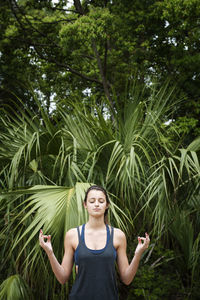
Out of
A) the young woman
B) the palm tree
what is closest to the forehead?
the young woman

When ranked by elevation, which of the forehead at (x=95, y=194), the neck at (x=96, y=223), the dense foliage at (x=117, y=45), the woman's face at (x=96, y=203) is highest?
the dense foliage at (x=117, y=45)

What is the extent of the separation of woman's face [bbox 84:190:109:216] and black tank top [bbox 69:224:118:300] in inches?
7.8

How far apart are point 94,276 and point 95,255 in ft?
0.34

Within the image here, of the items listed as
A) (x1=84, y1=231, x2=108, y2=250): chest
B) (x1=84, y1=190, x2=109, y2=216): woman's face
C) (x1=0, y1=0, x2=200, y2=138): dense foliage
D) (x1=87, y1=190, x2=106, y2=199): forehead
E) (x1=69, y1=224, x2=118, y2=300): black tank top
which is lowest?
(x1=69, y1=224, x2=118, y2=300): black tank top

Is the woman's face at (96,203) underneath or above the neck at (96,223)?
above

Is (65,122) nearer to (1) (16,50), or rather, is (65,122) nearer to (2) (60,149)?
(2) (60,149)

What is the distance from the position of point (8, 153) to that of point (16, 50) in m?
4.96

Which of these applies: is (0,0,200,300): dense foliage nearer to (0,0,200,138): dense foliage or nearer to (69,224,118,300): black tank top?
(0,0,200,138): dense foliage

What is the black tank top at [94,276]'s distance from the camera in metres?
1.85

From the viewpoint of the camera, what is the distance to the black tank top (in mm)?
1850

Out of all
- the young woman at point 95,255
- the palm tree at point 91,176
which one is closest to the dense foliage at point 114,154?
the palm tree at point 91,176

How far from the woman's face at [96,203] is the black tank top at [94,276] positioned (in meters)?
0.20

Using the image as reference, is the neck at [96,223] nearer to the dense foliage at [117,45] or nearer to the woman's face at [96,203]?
the woman's face at [96,203]

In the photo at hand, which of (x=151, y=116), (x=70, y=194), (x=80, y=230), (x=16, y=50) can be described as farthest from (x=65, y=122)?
(x=16, y=50)
